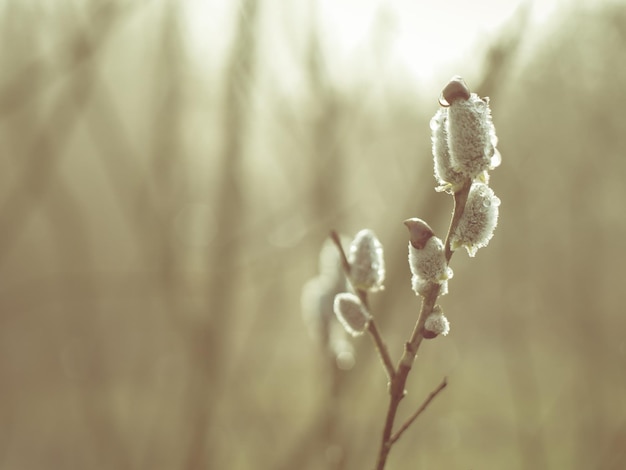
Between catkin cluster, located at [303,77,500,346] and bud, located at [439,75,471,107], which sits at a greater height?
bud, located at [439,75,471,107]

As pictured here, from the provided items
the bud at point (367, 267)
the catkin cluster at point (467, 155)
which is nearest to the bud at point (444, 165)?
the catkin cluster at point (467, 155)

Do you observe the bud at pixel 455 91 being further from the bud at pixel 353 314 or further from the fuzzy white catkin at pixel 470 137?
the bud at pixel 353 314

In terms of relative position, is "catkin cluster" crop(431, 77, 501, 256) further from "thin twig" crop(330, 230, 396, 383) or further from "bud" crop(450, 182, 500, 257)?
"thin twig" crop(330, 230, 396, 383)

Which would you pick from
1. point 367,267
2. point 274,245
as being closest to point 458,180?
point 367,267

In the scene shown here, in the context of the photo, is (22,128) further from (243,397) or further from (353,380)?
(353,380)

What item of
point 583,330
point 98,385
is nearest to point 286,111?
point 98,385

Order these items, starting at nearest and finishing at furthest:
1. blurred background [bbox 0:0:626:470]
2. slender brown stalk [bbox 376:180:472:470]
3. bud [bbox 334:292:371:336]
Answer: slender brown stalk [bbox 376:180:472:470]
bud [bbox 334:292:371:336]
blurred background [bbox 0:0:626:470]

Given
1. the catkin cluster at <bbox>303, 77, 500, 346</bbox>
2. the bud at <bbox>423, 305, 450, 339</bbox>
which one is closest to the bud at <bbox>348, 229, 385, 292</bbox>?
the catkin cluster at <bbox>303, 77, 500, 346</bbox>
